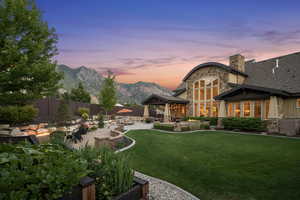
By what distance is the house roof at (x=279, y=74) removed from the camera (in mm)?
12898

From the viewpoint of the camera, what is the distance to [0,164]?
5.32ft

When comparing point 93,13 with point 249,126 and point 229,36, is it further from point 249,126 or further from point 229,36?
point 249,126

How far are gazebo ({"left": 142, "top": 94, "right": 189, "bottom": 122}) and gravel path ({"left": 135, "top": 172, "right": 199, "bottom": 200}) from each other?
14450mm

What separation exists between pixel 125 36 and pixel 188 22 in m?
8.25

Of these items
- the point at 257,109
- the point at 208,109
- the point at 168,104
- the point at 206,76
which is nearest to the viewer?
the point at 257,109

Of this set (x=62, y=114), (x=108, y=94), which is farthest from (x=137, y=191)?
(x=108, y=94)

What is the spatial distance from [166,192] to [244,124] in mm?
11235

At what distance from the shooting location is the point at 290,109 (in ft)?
40.3

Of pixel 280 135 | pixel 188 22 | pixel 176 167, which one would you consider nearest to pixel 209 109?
pixel 280 135

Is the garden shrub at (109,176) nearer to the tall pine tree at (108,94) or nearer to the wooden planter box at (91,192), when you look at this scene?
the wooden planter box at (91,192)

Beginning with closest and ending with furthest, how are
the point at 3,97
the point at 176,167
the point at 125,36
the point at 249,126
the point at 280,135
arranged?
the point at 176,167 → the point at 3,97 → the point at 280,135 → the point at 249,126 → the point at 125,36

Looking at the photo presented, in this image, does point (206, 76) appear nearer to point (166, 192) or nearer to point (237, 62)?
point (237, 62)

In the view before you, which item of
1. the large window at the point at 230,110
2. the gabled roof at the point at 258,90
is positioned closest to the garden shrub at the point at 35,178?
the gabled roof at the point at 258,90

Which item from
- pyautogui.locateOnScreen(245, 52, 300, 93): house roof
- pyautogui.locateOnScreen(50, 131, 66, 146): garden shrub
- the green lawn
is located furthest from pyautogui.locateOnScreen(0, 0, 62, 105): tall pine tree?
pyautogui.locateOnScreen(245, 52, 300, 93): house roof
